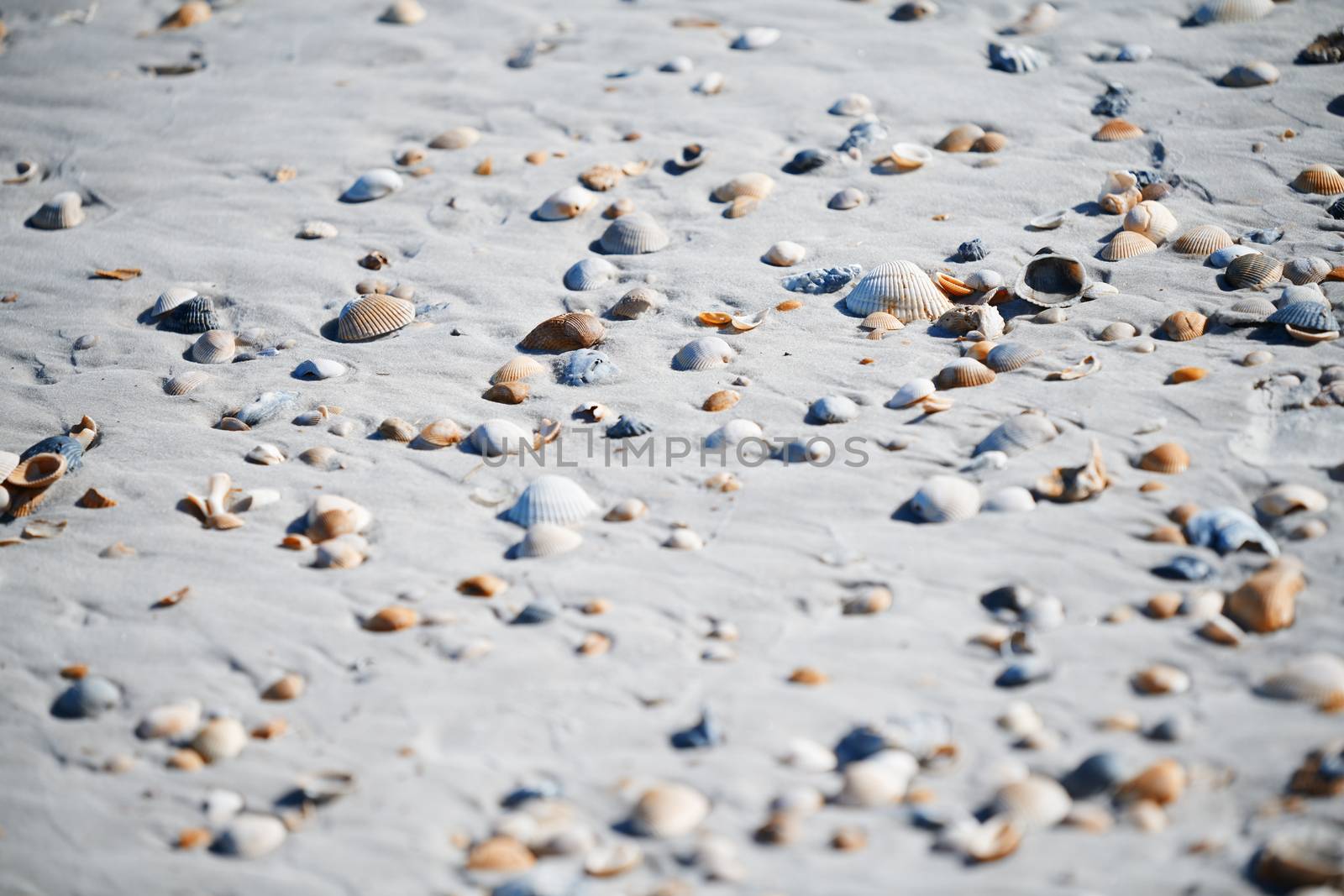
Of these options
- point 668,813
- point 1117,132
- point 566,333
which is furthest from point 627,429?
point 1117,132

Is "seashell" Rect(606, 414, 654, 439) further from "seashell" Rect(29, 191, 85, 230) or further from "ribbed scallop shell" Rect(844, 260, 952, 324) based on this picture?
"seashell" Rect(29, 191, 85, 230)

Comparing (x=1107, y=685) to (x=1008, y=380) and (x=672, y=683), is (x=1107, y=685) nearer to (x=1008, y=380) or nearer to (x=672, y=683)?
(x=672, y=683)

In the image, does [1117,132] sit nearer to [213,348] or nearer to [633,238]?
[633,238]

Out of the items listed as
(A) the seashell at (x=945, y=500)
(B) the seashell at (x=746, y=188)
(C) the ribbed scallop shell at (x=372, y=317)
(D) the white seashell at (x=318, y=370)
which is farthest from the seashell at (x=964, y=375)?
(D) the white seashell at (x=318, y=370)

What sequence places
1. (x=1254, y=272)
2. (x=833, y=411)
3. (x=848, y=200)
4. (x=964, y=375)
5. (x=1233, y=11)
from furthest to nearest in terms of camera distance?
(x=1233, y=11) < (x=848, y=200) < (x=1254, y=272) < (x=964, y=375) < (x=833, y=411)

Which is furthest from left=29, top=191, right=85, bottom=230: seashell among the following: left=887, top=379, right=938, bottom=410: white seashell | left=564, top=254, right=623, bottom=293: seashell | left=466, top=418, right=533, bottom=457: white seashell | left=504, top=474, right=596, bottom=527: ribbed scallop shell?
left=887, top=379, right=938, bottom=410: white seashell

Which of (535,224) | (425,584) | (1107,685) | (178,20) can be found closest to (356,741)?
(425,584)
